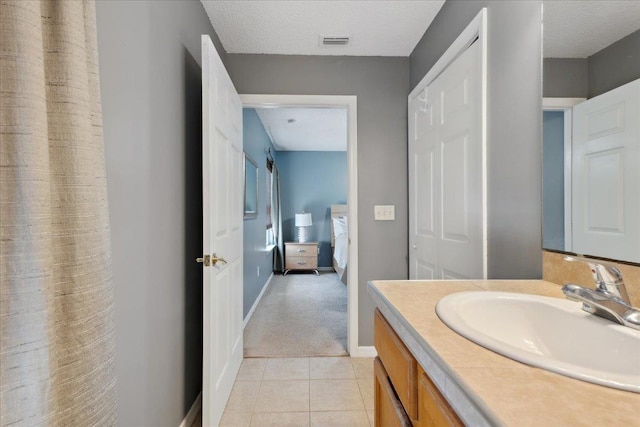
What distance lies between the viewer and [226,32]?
204 centimetres

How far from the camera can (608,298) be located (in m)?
0.62

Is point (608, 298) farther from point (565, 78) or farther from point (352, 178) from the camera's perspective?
point (352, 178)

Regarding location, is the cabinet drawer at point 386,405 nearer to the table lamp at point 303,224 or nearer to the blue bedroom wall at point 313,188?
the table lamp at point 303,224

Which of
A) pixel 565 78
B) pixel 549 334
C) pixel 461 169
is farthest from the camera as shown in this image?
pixel 461 169

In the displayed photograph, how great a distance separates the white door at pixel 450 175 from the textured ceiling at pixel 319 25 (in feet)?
1.49

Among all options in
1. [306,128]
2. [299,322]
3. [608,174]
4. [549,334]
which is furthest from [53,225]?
[306,128]

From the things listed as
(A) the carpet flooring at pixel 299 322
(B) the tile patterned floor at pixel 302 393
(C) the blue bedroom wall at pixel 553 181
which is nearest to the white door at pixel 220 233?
(B) the tile patterned floor at pixel 302 393

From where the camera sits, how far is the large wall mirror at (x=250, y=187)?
10.1 feet

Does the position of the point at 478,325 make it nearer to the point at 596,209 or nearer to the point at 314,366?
the point at 596,209

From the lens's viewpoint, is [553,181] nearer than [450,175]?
Yes

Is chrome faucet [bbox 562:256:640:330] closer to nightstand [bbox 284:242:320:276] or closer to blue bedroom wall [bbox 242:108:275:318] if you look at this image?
blue bedroom wall [bbox 242:108:275:318]

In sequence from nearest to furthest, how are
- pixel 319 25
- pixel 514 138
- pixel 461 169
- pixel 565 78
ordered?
pixel 565 78
pixel 514 138
pixel 461 169
pixel 319 25

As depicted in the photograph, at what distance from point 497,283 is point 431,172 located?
100 centimetres

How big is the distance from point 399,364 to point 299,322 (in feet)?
7.88
